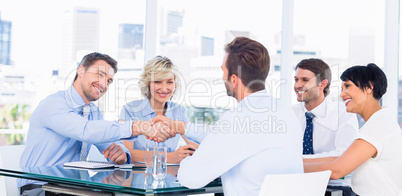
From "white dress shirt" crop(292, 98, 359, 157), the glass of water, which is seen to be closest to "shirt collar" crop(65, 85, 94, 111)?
the glass of water

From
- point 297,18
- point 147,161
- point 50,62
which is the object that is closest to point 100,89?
point 147,161

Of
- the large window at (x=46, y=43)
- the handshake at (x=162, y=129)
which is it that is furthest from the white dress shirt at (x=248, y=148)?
the large window at (x=46, y=43)

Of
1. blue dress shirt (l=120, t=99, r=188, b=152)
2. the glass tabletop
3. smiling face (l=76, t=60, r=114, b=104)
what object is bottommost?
the glass tabletop

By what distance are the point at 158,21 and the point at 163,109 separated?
1224mm

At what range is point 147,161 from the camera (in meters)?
2.36

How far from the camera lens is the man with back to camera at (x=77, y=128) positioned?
2.67 metres

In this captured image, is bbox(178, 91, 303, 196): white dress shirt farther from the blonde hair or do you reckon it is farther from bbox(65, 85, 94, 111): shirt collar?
the blonde hair

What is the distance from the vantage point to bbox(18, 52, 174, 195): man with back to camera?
2.67 meters

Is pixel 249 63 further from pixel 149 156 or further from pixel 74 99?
pixel 74 99

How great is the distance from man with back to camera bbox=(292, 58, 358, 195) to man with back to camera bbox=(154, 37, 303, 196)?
3.34ft

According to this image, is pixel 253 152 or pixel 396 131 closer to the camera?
pixel 253 152

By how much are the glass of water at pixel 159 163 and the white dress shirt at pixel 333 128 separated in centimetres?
122

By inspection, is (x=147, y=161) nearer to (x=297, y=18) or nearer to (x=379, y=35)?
(x=297, y=18)

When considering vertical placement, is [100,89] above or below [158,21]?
below
